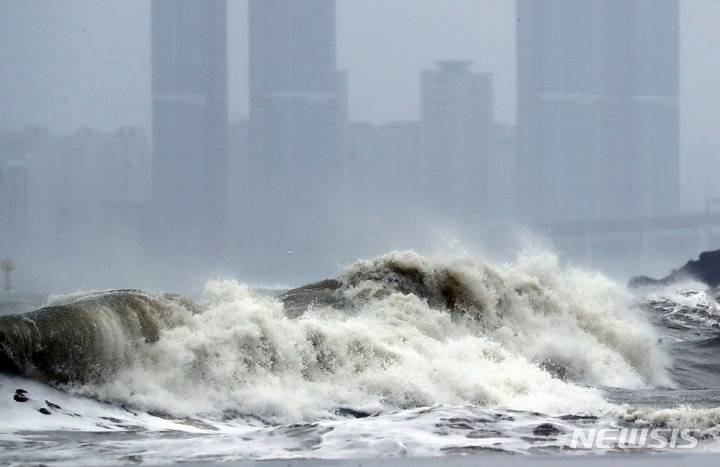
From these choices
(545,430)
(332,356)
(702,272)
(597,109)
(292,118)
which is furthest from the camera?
(597,109)

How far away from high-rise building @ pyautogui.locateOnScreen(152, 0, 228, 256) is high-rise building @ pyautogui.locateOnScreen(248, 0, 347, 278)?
2.60 metres

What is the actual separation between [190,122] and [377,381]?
225 ft

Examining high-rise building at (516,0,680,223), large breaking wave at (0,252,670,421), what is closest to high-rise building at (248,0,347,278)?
high-rise building at (516,0,680,223)

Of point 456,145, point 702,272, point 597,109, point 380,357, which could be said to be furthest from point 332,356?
point 597,109

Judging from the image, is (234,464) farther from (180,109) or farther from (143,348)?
(180,109)

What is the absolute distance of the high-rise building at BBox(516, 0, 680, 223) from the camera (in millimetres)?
76875

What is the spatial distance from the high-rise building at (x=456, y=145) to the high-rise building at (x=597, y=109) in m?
3.27

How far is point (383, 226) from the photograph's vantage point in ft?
194

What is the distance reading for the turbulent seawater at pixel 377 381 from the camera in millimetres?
6371

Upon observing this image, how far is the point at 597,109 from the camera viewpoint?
80.5 meters

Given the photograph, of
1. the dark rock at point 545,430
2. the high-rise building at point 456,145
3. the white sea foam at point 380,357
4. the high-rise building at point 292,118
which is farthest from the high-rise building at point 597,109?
the dark rock at point 545,430

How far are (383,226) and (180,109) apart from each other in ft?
83.8

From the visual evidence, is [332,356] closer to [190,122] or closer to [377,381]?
[377,381]

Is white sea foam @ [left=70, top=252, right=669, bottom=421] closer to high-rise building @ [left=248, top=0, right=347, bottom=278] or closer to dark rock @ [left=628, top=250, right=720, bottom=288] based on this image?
dark rock @ [left=628, top=250, right=720, bottom=288]
